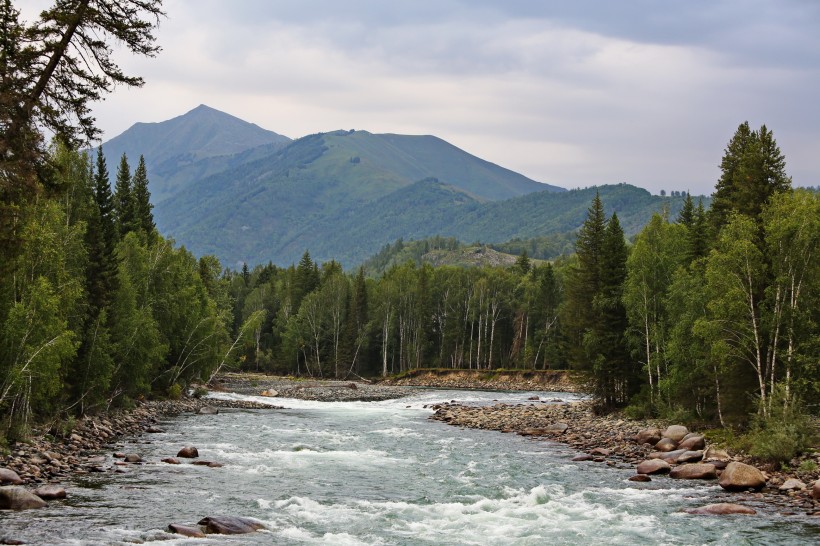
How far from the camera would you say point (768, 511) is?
25.0m

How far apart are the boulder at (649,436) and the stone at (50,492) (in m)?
29.5

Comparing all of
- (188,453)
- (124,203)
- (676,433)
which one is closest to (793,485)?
(676,433)

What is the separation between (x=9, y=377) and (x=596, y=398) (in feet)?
136

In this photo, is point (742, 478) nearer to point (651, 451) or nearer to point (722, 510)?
point (722, 510)

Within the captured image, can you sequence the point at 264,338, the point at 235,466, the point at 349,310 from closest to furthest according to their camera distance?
the point at 235,466 → the point at 349,310 → the point at 264,338

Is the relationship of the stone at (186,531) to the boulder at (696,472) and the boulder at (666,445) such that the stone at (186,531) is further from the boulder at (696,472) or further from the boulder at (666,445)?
the boulder at (666,445)

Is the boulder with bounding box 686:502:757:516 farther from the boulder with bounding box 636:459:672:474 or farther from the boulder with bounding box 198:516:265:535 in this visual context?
the boulder with bounding box 198:516:265:535

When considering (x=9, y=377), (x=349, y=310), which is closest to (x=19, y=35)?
(x=9, y=377)

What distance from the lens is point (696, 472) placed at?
31.7 metres

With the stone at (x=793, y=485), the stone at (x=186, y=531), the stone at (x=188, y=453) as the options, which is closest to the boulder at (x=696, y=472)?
the stone at (x=793, y=485)

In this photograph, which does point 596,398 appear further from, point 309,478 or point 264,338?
point 264,338

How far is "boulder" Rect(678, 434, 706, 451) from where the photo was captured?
36.6 meters

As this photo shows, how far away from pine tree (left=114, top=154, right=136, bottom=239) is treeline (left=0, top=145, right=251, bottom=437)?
12.5 inches

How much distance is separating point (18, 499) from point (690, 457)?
91.2 feet
